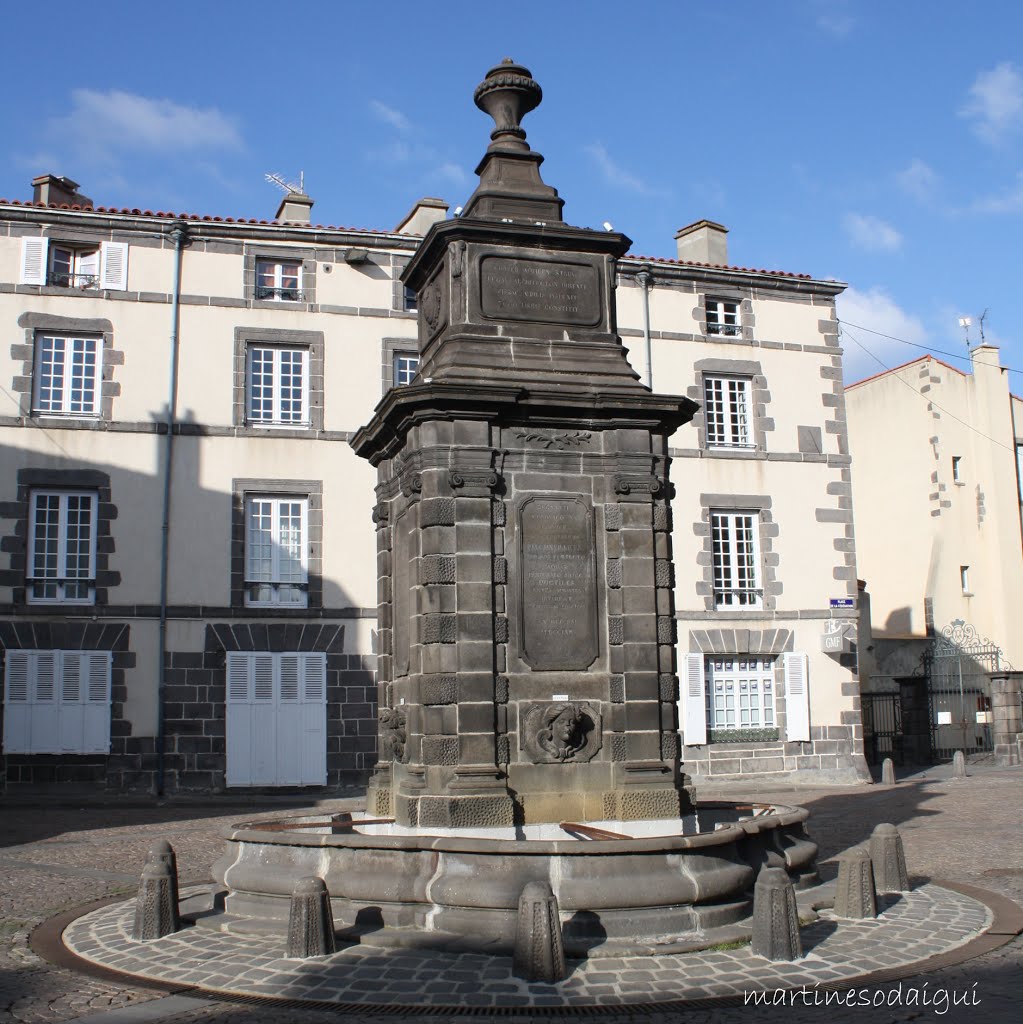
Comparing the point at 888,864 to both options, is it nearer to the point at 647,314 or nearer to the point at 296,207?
the point at 647,314

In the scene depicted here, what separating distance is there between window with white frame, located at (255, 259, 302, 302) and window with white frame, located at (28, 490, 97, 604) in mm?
4909

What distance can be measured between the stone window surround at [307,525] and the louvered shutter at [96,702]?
7.81 ft

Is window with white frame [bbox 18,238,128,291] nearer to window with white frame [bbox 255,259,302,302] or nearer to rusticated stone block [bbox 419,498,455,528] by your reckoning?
window with white frame [bbox 255,259,302,302]

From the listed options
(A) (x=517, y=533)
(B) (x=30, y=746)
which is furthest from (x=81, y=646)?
(A) (x=517, y=533)

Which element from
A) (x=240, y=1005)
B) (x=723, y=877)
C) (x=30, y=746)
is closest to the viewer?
(x=240, y=1005)

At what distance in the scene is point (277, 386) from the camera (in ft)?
73.3

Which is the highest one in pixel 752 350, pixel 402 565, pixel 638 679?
pixel 752 350

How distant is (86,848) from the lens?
46.4ft

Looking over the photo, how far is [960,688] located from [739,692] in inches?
358

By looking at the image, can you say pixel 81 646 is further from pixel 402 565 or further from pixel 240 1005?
pixel 240 1005

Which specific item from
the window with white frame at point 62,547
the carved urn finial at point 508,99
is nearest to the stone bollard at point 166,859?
the carved urn finial at point 508,99

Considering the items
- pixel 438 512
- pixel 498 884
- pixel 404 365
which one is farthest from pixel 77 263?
pixel 498 884

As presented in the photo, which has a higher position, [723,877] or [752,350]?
[752,350]

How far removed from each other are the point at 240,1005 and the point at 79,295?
1730cm
